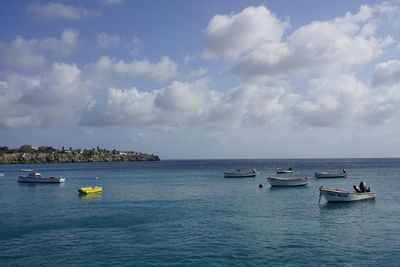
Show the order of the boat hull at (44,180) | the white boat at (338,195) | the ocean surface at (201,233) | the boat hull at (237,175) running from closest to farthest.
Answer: the ocean surface at (201,233)
the white boat at (338,195)
the boat hull at (44,180)
the boat hull at (237,175)

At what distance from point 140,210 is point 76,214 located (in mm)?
7615

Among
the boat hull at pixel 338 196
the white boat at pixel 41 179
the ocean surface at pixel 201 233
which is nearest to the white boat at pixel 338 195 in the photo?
the boat hull at pixel 338 196

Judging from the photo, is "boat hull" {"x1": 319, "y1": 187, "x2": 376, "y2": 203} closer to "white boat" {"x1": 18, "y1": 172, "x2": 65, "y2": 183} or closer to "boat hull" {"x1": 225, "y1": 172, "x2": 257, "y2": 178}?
"boat hull" {"x1": 225, "y1": 172, "x2": 257, "y2": 178}

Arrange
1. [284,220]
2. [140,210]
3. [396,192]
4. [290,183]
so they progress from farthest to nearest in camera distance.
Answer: [290,183], [396,192], [140,210], [284,220]

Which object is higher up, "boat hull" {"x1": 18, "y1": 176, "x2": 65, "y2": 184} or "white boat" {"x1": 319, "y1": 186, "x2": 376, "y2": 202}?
"white boat" {"x1": 319, "y1": 186, "x2": 376, "y2": 202}

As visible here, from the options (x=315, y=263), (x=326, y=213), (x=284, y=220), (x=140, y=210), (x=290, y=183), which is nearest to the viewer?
(x=315, y=263)

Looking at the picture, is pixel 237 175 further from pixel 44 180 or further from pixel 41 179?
pixel 41 179

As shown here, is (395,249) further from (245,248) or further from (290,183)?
(290,183)

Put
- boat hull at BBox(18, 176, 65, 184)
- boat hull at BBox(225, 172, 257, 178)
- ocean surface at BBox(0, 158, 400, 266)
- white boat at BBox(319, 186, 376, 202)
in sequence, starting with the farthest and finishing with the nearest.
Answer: boat hull at BBox(225, 172, 257, 178) < boat hull at BBox(18, 176, 65, 184) < white boat at BBox(319, 186, 376, 202) < ocean surface at BBox(0, 158, 400, 266)

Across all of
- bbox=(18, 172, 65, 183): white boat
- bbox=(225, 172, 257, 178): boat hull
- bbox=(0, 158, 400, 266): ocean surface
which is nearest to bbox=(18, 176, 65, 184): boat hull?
bbox=(18, 172, 65, 183): white boat

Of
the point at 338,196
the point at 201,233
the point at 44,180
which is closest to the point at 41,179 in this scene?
the point at 44,180

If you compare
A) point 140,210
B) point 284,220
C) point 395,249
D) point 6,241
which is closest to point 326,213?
point 284,220

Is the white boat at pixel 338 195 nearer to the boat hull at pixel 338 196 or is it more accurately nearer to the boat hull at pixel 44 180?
the boat hull at pixel 338 196

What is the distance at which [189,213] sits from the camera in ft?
129
